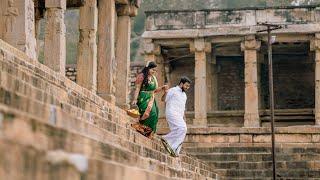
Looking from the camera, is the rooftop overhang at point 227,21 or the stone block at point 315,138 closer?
the stone block at point 315,138

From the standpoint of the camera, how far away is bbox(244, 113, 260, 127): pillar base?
23.0 m

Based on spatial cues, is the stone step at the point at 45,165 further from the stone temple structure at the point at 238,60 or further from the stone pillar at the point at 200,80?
the stone pillar at the point at 200,80

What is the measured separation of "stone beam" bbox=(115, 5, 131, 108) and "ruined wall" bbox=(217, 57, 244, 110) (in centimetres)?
1008

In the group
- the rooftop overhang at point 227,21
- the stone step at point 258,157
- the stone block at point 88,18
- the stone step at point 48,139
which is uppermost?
the rooftop overhang at point 227,21

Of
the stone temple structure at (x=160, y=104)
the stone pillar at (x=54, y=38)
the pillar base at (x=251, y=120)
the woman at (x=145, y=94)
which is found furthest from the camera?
the pillar base at (x=251, y=120)

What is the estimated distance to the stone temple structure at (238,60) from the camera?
23344 mm

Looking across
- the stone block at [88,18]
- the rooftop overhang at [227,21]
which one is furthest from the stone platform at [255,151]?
the rooftop overhang at [227,21]

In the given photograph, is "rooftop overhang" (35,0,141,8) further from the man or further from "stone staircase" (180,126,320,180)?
the man

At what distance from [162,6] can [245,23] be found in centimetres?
2742

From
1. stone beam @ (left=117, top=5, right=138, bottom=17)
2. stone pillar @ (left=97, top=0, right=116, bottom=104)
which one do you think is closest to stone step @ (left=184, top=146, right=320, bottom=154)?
stone pillar @ (left=97, top=0, right=116, bottom=104)

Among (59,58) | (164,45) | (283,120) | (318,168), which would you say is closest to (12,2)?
(59,58)

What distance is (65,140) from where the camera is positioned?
294cm

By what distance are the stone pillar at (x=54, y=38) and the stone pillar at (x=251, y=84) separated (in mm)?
11249

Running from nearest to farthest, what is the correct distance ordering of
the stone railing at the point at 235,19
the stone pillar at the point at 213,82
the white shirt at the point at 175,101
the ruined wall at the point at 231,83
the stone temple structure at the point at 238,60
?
the white shirt at the point at 175,101, the stone temple structure at the point at 238,60, the stone railing at the point at 235,19, the stone pillar at the point at 213,82, the ruined wall at the point at 231,83
